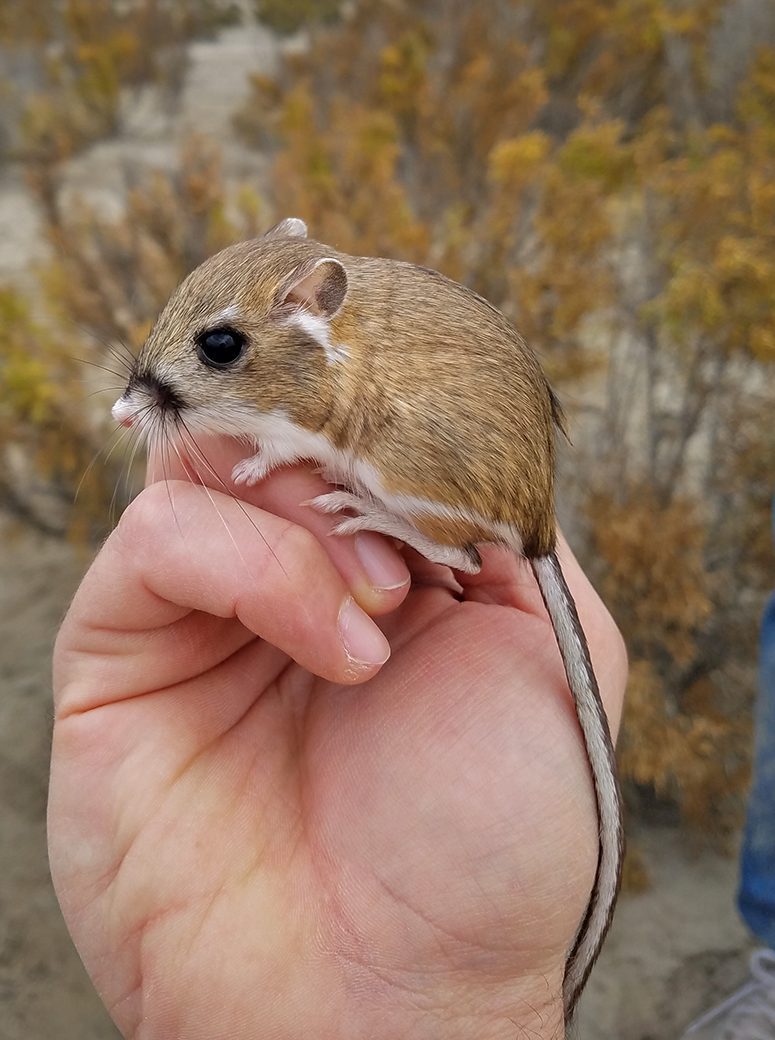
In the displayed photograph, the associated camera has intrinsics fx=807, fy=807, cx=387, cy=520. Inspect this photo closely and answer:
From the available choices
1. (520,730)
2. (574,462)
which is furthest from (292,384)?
(574,462)

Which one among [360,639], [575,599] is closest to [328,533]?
[360,639]

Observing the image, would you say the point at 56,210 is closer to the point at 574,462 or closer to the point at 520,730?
the point at 574,462

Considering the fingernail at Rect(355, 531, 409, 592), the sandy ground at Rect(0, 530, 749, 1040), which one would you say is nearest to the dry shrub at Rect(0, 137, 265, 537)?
the sandy ground at Rect(0, 530, 749, 1040)

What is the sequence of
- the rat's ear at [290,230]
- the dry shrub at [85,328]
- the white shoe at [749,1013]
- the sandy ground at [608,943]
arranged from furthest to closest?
the dry shrub at [85,328], the sandy ground at [608,943], the white shoe at [749,1013], the rat's ear at [290,230]

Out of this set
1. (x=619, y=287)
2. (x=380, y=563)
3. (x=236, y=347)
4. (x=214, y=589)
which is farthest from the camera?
(x=619, y=287)

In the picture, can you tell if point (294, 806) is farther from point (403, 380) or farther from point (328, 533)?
point (403, 380)

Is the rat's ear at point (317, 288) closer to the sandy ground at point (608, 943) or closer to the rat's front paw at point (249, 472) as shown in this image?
the rat's front paw at point (249, 472)

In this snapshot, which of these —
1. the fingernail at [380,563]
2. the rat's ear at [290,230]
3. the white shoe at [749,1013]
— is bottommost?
the white shoe at [749,1013]

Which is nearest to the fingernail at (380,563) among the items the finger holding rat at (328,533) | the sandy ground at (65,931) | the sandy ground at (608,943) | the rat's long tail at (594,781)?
the finger holding rat at (328,533)

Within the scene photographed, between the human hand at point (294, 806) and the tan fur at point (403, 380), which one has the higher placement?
the tan fur at point (403, 380)
